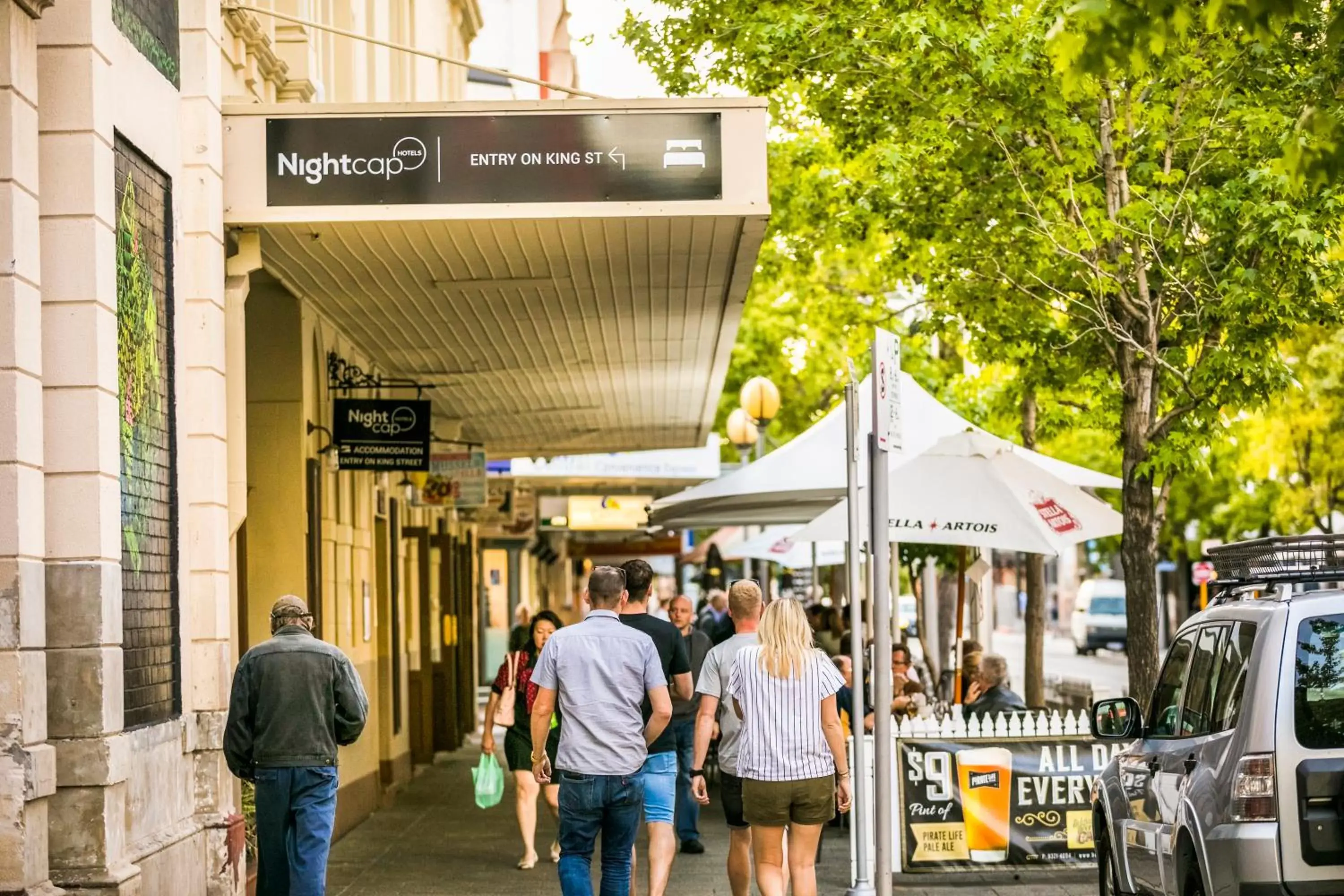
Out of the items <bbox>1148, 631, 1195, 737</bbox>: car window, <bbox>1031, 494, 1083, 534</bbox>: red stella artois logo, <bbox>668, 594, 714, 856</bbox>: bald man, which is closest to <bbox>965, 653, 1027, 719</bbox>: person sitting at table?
<bbox>1031, 494, 1083, 534</bbox>: red stella artois logo

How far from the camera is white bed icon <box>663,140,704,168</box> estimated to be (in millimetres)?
10016

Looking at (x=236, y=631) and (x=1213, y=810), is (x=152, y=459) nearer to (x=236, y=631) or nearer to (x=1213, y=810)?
(x=236, y=631)

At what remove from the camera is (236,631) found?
11453mm

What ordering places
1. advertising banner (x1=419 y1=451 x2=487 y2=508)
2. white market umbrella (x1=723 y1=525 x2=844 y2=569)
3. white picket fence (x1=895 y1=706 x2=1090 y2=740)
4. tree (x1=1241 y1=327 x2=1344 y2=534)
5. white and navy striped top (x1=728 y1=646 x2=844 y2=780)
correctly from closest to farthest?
1. white and navy striped top (x1=728 y1=646 x2=844 y2=780)
2. white picket fence (x1=895 y1=706 x2=1090 y2=740)
3. advertising banner (x1=419 y1=451 x2=487 y2=508)
4. white market umbrella (x1=723 y1=525 x2=844 y2=569)
5. tree (x1=1241 y1=327 x2=1344 y2=534)

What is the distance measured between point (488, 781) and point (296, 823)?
13.1 ft

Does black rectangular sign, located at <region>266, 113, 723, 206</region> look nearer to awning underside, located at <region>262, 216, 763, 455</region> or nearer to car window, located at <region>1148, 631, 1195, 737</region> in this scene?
awning underside, located at <region>262, 216, 763, 455</region>

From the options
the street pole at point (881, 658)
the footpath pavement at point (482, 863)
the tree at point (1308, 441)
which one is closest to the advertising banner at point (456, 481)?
the footpath pavement at point (482, 863)

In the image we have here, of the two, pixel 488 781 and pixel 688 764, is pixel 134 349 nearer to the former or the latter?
pixel 488 781

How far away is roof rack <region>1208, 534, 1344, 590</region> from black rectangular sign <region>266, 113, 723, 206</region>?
140 inches

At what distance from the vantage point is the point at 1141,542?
1283cm

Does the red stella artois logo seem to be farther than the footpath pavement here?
Yes

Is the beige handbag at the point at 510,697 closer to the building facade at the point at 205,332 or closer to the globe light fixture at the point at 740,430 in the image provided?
the building facade at the point at 205,332

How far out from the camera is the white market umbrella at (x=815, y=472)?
49.5ft

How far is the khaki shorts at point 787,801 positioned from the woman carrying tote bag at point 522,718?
357cm
